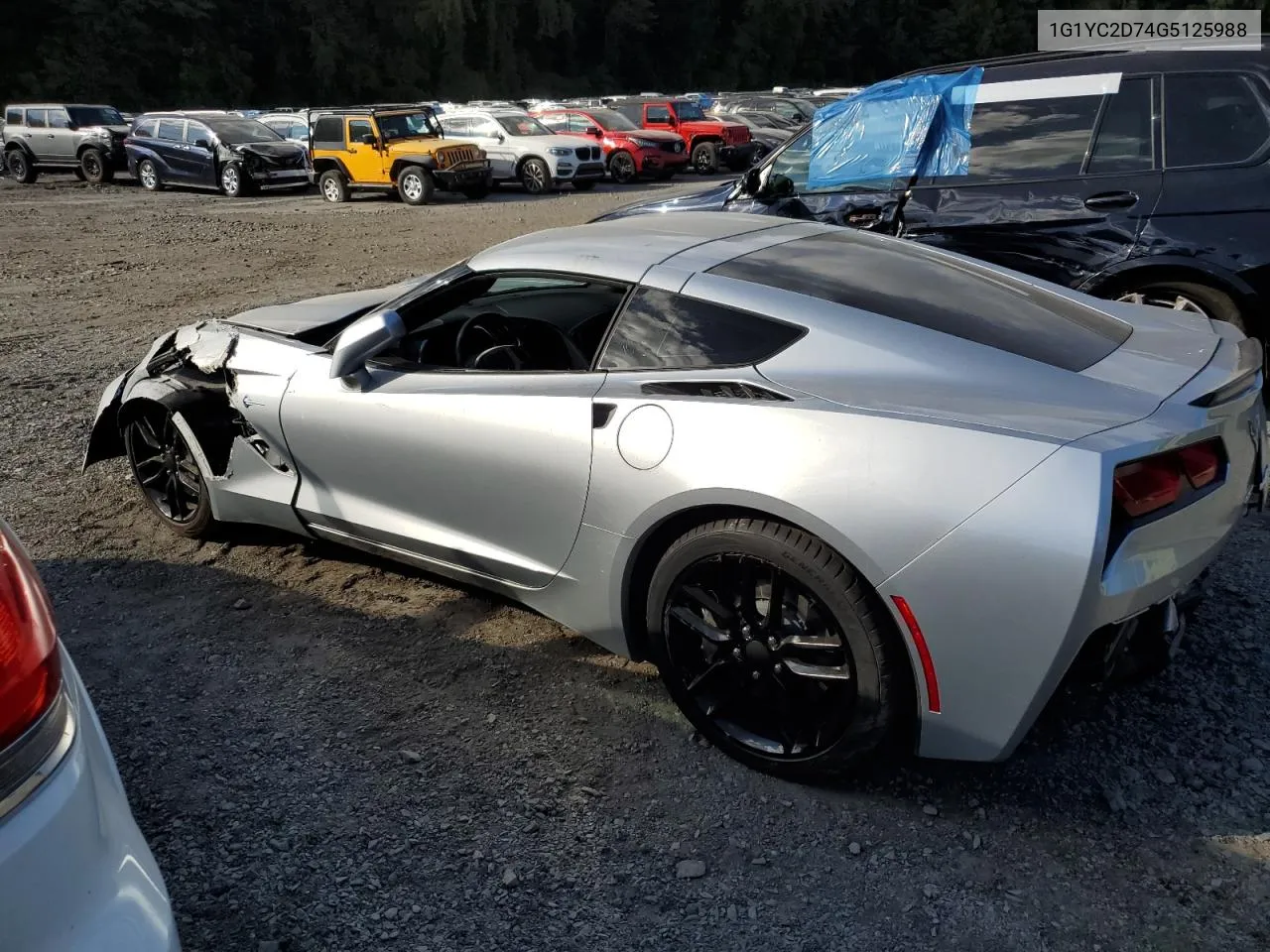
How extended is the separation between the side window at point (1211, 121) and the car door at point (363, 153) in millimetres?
15941

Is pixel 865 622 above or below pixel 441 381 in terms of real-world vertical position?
below

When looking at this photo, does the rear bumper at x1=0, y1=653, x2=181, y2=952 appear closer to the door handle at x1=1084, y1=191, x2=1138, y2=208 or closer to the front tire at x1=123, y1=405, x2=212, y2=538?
the front tire at x1=123, y1=405, x2=212, y2=538

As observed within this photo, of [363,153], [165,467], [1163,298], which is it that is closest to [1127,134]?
[1163,298]

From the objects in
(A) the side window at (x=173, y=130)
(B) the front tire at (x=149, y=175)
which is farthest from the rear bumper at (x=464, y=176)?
(B) the front tire at (x=149, y=175)

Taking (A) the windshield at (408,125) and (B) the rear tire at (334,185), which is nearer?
(A) the windshield at (408,125)

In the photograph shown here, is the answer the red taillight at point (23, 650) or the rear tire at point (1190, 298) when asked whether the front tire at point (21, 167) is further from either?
the red taillight at point (23, 650)

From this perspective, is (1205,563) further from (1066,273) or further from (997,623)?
(1066,273)

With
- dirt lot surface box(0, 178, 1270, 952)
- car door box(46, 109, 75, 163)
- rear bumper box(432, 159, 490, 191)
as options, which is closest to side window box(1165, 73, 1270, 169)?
dirt lot surface box(0, 178, 1270, 952)

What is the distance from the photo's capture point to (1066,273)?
5.49 meters

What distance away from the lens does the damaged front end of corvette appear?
383cm

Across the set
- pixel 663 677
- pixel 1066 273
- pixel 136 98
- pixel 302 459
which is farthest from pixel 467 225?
pixel 136 98

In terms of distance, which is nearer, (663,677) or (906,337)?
(906,337)

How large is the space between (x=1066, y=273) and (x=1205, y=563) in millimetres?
3294

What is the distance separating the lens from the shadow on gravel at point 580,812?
239 cm
